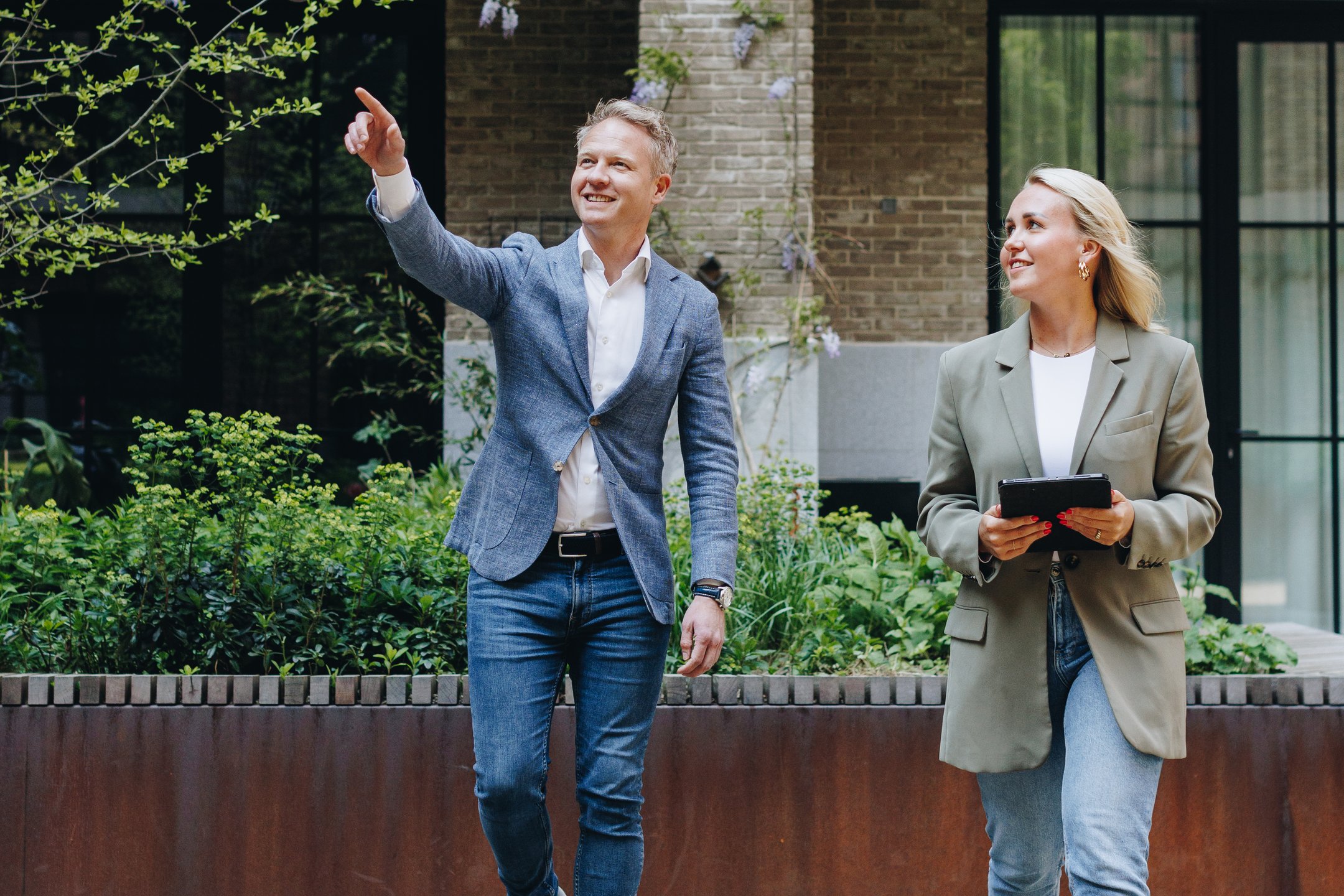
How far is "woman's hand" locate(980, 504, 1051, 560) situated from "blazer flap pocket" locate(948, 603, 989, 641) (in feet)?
0.69

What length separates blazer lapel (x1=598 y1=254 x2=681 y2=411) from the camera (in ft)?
8.73

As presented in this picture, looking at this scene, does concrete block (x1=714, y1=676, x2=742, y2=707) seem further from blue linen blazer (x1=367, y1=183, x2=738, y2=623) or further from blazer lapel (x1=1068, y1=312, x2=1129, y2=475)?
blazer lapel (x1=1068, y1=312, x2=1129, y2=475)

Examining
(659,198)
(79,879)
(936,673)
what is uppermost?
(659,198)

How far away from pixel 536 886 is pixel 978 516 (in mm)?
1252

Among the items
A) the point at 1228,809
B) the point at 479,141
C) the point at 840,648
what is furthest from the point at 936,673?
the point at 479,141

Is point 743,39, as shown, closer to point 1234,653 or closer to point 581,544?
point 1234,653

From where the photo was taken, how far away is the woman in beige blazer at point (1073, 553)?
2449 millimetres

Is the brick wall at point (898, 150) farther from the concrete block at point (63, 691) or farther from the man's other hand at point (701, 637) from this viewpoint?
the man's other hand at point (701, 637)

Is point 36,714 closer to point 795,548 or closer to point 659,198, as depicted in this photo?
point 659,198

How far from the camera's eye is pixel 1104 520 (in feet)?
7.86

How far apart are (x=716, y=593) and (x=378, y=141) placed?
116 centimetres

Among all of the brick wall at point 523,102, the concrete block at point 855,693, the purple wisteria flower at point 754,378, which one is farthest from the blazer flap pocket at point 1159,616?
the brick wall at point 523,102

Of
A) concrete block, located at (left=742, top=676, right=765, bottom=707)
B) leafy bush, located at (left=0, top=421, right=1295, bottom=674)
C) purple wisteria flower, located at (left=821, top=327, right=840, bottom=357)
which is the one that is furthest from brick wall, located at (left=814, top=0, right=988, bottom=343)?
concrete block, located at (left=742, top=676, right=765, bottom=707)

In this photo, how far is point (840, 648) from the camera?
166 inches
